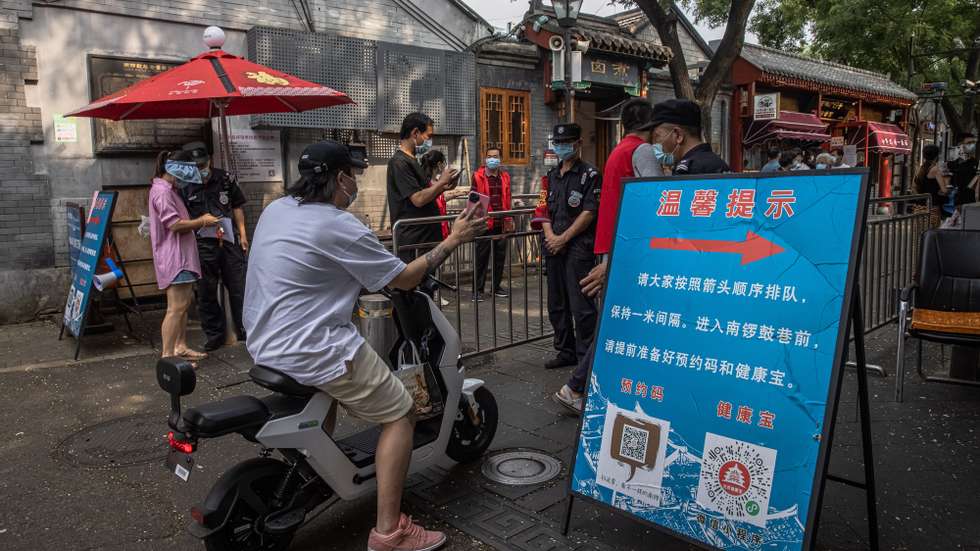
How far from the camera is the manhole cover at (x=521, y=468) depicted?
12.8 feet

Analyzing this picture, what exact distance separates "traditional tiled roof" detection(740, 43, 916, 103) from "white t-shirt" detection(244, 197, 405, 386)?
17.1 meters

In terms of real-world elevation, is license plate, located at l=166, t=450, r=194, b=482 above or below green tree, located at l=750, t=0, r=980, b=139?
below

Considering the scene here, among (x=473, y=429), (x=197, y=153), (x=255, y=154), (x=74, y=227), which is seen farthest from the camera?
(x=255, y=154)

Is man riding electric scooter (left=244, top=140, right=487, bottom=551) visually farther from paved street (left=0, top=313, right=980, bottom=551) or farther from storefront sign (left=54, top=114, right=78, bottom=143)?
storefront sign (left=54, top=114, right=78, bottom=143)

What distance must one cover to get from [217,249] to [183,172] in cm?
84

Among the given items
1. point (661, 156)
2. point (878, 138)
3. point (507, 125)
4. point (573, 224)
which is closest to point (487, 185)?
point (507, 125)

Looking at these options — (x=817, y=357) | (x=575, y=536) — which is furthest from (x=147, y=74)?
(x=817, y=357)

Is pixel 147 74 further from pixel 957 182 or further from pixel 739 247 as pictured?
pixel 957 182

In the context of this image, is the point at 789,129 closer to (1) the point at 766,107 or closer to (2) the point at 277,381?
(1) the point at 766,107

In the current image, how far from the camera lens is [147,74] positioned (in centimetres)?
854

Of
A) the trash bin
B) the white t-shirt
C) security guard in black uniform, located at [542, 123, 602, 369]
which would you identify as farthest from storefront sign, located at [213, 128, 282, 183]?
the white t-shirt

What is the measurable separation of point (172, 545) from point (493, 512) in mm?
1485

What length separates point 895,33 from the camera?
743 inches

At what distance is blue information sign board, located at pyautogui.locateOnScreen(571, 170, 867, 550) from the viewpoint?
2.59 metres
